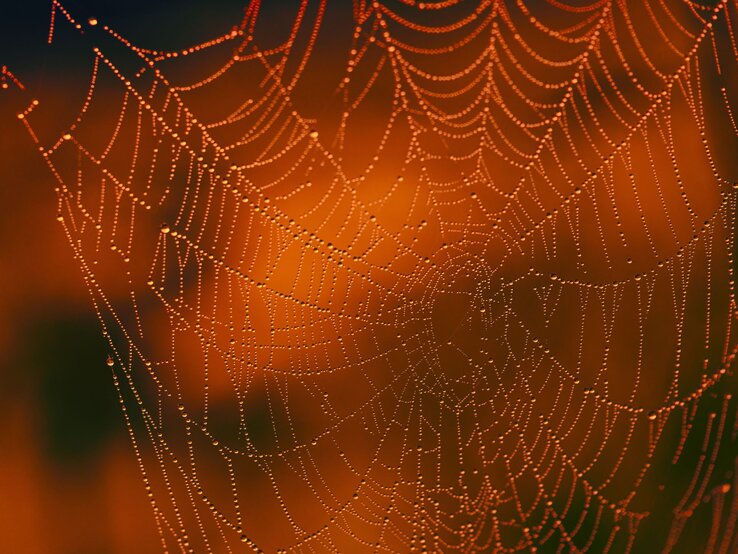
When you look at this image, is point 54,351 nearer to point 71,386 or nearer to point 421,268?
point 71,386

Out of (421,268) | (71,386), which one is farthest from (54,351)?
(421,268)

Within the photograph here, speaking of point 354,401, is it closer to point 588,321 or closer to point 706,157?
point 588,321

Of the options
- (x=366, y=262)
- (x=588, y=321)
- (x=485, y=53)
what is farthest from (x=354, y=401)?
(x=485, y=53)

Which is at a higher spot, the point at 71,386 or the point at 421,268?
the point at 421,268
